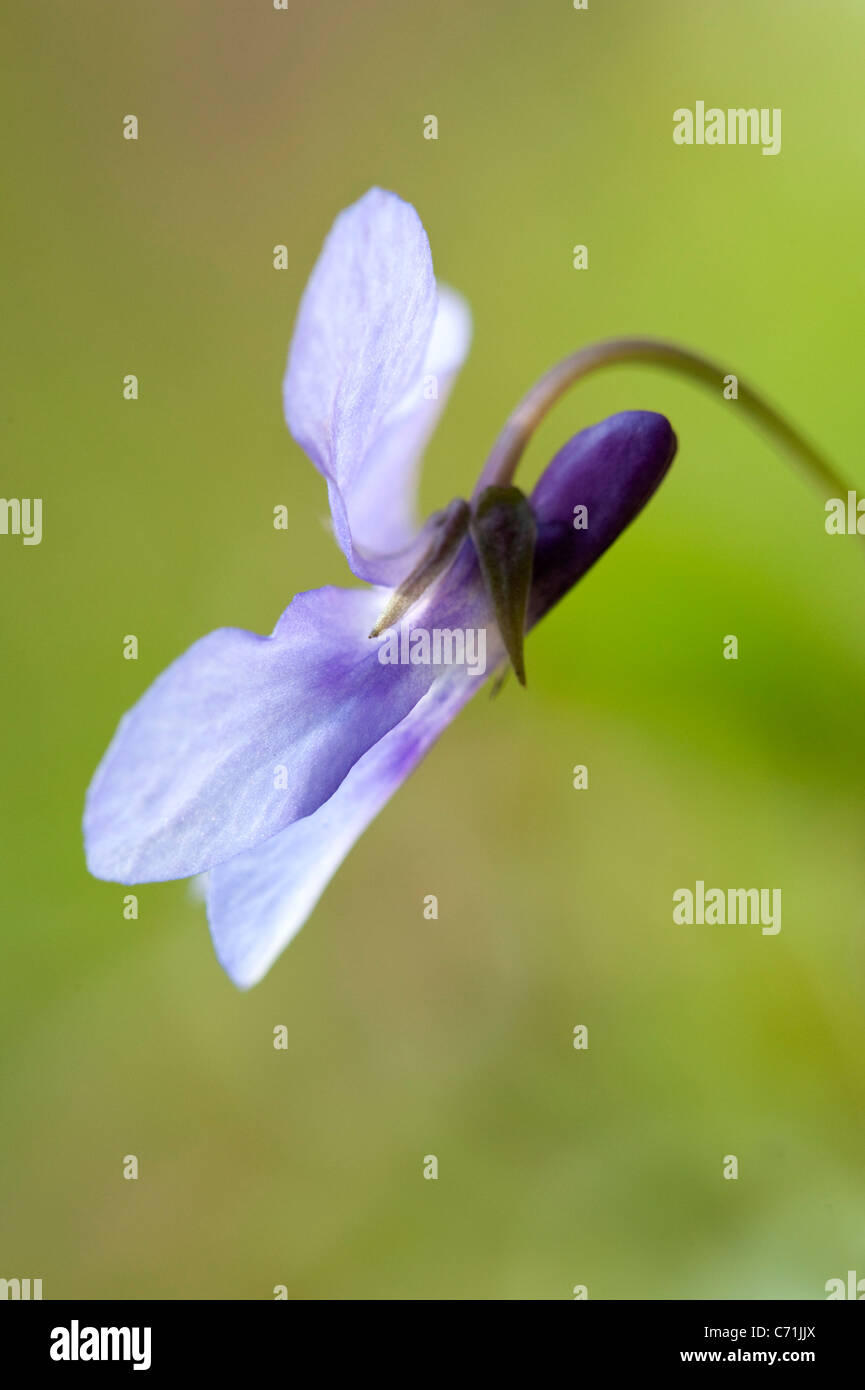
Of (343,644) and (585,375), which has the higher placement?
(585,375)

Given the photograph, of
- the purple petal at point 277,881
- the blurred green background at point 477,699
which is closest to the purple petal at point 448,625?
the purple petal at point 277,881

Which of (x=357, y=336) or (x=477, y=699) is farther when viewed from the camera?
(x=477, y=699)

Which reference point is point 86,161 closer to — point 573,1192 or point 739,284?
point 739,284

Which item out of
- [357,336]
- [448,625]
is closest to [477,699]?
[448,625]

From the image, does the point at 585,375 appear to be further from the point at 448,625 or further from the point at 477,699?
the point at 477,699

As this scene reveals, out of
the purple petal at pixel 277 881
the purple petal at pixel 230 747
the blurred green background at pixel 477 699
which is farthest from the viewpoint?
the blurred green background at pixel 477 699

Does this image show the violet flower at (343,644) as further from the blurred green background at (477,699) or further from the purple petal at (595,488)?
the blurred green background at (477,699)
